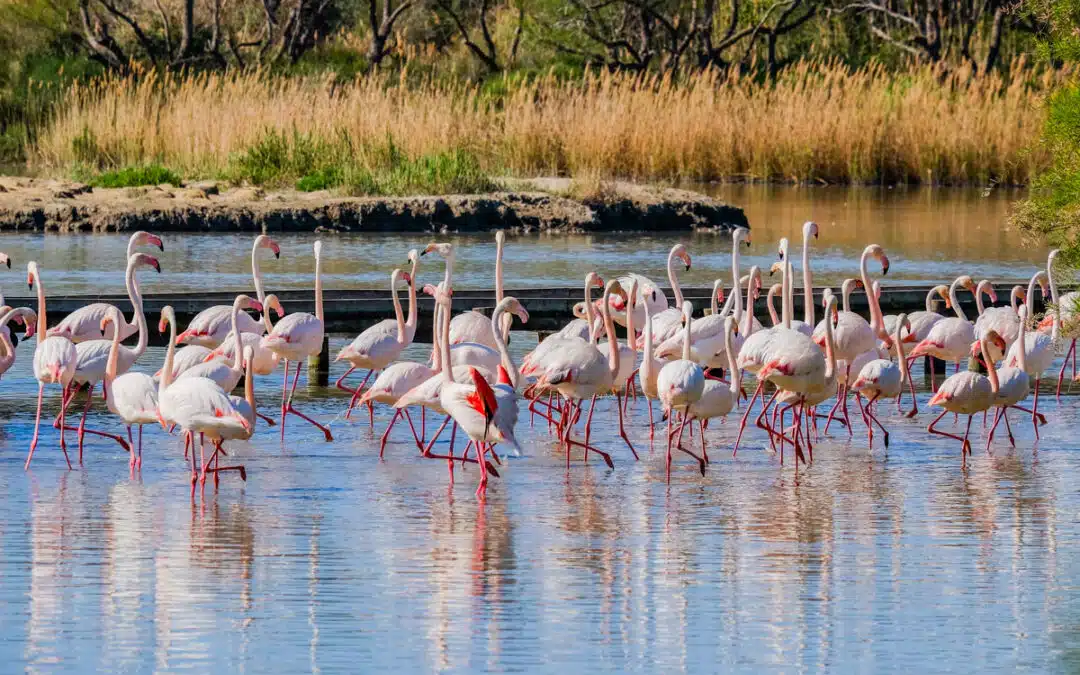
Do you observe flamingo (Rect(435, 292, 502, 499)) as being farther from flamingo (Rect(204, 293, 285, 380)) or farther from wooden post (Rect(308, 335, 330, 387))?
wooden post (Rect(308, 335, 330, 387))

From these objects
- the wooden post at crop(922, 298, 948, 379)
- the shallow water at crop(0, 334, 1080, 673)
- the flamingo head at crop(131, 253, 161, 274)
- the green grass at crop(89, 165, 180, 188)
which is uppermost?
the green grass at crop(89, 165, 180, 188)

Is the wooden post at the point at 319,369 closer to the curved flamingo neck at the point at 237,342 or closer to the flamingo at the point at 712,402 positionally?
the curved flamingo neck at the point at 237,342

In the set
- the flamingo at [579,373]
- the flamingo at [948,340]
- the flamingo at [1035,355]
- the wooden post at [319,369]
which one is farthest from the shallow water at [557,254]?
the flamingo at [579,373]

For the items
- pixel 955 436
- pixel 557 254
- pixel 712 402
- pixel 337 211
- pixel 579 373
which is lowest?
pixel 955 436

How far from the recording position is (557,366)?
879cm

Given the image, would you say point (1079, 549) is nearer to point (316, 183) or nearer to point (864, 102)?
point (316, 183)

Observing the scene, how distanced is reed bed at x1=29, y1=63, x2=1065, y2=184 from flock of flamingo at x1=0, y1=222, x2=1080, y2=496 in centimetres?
1042

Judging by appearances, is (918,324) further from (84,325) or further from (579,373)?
(84,325)

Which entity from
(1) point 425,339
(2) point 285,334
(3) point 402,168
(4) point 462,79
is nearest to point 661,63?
(4) point 462,79

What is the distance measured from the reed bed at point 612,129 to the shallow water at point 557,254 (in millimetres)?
2172

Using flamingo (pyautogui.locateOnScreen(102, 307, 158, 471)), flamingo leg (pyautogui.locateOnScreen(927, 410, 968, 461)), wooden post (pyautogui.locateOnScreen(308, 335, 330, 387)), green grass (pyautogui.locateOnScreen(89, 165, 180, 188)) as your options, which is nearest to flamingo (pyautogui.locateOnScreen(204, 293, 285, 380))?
flamingo (pyautogui.locateOnScreen(102, 307, 158, 471))

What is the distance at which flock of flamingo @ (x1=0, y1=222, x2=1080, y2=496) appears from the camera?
26.9ft

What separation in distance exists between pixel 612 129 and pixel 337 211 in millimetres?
5076

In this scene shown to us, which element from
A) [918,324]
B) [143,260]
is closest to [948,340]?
[918,324]
